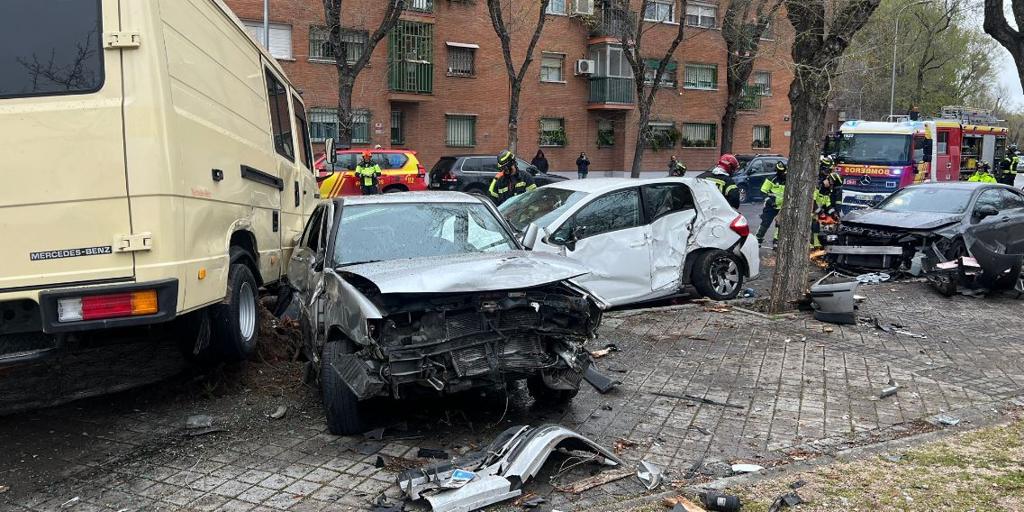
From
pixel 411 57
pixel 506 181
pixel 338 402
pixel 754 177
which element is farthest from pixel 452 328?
pixel 411 57

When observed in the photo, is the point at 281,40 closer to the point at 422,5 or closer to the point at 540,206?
the point at 422,5

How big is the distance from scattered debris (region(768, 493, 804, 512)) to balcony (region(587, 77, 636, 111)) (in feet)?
100.0

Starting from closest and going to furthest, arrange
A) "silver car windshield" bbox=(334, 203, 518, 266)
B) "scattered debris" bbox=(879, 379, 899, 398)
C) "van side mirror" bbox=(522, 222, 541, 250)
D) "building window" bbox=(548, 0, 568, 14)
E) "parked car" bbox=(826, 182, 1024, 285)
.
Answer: "silver car windshield" bbox=(334, 203, 518, 266)
"scattered debris" bbox=(879, 379, 899, 398)
"van side mirror" bbox=(522, 222, 541, 250)
"parked car" bbox=(826, 182, 1024, 285)
"building window" bbox=(548, 0, 568, 14)

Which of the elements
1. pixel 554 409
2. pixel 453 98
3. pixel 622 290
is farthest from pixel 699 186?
pixel 453 98

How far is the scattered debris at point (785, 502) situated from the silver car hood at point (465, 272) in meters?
1.70

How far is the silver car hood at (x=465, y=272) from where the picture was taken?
4492mm

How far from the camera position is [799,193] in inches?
344

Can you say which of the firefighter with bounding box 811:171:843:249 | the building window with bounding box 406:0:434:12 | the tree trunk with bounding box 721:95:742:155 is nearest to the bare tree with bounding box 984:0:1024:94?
the firefighter with bounding box 811:171:843:249

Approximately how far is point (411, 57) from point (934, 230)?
70.8 ft

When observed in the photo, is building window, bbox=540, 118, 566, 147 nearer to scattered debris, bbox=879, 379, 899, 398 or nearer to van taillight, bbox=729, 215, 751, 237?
van taillight, bbox=729, 215, 751, 237

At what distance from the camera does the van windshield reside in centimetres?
425

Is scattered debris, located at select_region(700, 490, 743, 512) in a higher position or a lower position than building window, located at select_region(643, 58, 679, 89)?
lower

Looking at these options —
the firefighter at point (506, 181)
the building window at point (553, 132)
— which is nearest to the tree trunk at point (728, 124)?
the building window at point (553, 132)

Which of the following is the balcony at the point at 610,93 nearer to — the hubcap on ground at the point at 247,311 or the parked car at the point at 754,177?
the parked car at the point at 754,177
